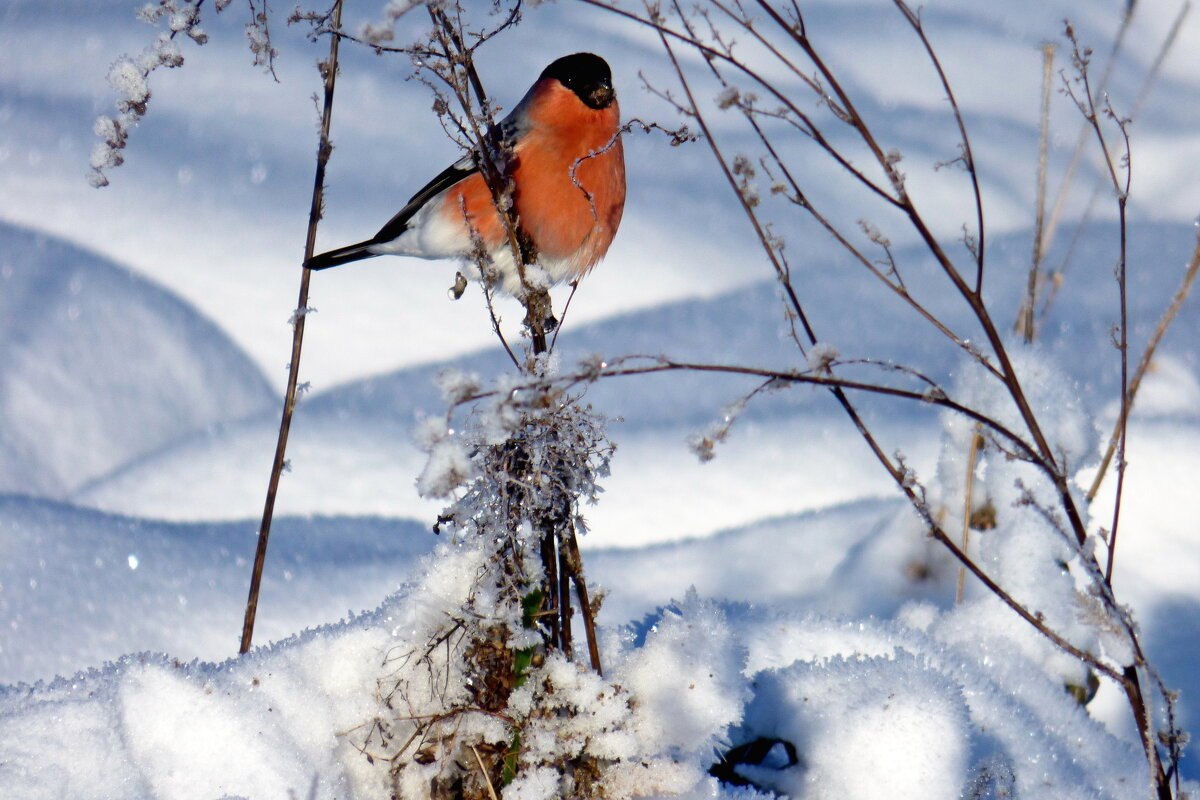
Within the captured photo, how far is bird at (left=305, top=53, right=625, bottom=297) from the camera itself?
1.01 meters

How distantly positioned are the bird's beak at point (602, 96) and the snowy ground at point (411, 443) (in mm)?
406

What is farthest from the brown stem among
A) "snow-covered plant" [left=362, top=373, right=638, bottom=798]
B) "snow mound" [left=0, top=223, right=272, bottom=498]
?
"snow mound" [left=0, top=223, right=272, bottom=498]

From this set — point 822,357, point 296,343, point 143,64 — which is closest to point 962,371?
point 822,357

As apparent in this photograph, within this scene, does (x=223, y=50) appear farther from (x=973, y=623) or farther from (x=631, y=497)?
(x=973, y=623)

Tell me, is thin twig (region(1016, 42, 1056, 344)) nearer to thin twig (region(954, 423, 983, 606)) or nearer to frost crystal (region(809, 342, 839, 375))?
thin twig (region(954, 423, 983, 606))

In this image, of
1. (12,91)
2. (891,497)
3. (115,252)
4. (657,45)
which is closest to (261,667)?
(891,497)

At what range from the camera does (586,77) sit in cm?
106

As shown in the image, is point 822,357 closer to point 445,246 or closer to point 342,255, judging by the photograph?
point 445,246

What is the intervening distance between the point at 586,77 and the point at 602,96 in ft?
0.09

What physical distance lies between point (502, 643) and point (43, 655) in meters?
0.79

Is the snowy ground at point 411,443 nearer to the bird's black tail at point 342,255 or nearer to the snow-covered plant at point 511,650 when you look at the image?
the snow-covered plant at point 511,650

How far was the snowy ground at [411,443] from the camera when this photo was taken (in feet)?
3.07

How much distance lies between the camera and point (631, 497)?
1.88m

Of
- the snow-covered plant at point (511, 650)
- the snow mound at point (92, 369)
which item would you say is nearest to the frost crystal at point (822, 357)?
the snow-covered plant at point (511, 650)
